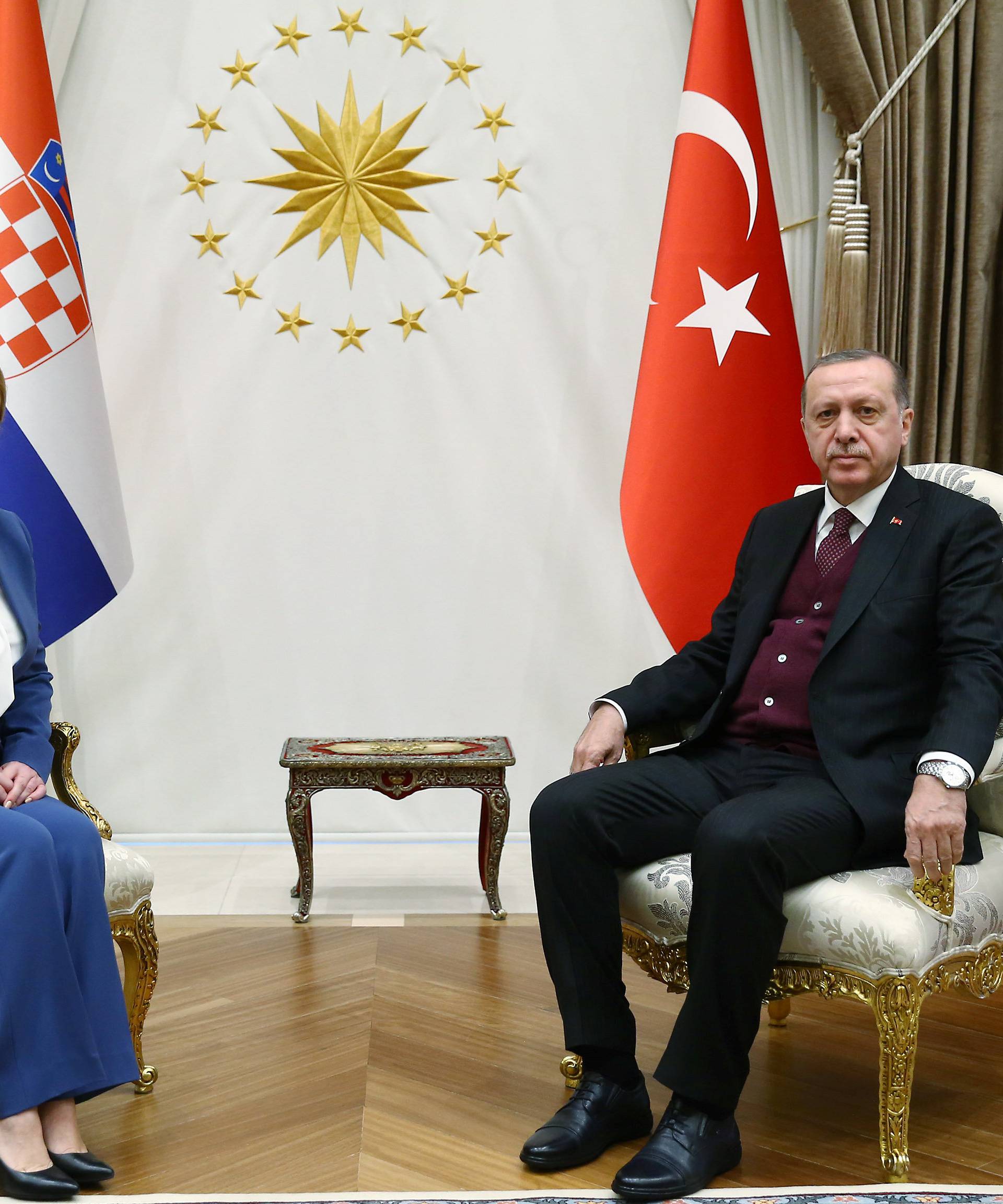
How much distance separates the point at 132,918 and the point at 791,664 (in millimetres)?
1250

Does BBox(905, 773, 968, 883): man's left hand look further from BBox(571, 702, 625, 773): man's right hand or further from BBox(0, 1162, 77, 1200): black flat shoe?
BBox(0, 1162, 77, 1200): black flat shoe

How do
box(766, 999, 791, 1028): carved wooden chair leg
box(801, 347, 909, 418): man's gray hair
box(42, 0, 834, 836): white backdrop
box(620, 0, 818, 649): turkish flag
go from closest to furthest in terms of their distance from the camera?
box(801, 347, 909, 418): man's gray hair
box(766, 999, 791, 1028): carved wooden chair leg
box(620, 0, 818, 649): turkish flag
box(42, 0, 834, 836): white backdrop

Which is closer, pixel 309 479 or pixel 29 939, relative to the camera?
pixel 29 939

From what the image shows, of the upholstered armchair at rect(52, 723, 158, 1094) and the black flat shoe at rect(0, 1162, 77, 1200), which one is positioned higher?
the upholstered armchair at rect(52, 723, 158, 1094)

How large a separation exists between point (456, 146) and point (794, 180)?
1133 mm

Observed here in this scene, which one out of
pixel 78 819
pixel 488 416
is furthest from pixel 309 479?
pixel 78 819

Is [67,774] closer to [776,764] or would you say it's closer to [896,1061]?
[776,764]

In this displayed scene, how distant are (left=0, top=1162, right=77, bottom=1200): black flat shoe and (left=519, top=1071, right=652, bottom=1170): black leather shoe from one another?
68 centimetres

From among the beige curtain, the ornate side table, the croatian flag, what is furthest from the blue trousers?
the beige curtain

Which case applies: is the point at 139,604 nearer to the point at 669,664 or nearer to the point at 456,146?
the point at 456,146

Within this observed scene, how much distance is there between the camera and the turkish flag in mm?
3650

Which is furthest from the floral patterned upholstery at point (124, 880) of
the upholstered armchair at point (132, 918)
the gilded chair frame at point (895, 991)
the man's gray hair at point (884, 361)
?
the man's gray hair at point (884, 361)

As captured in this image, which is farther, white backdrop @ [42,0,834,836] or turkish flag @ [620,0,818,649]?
white backdrop @ [42,0,834,836]

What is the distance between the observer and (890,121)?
151 inches
